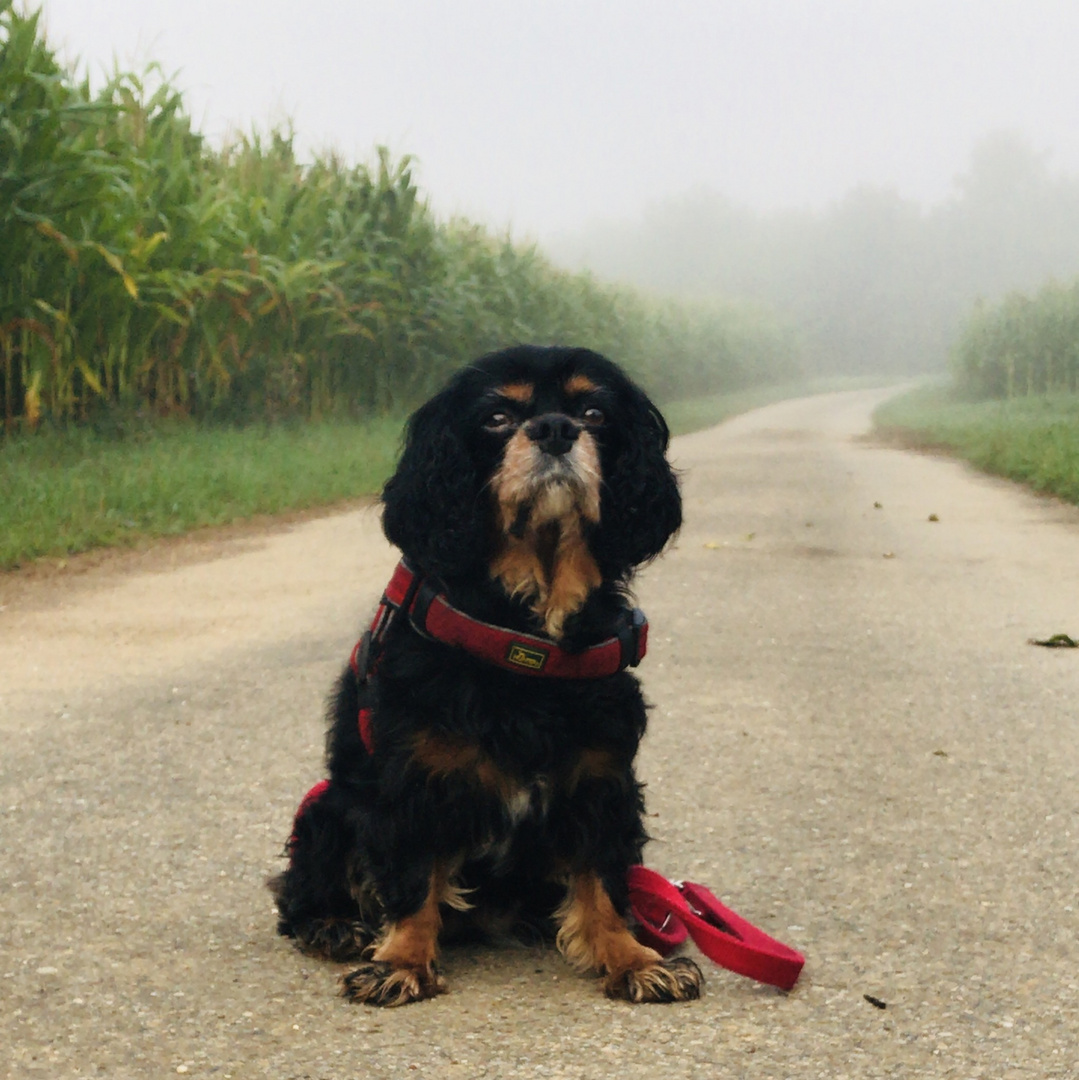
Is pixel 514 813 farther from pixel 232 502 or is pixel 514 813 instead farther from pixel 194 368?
pixel 194 368

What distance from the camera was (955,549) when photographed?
30.0ft

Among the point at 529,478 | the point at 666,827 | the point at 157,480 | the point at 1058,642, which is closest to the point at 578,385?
the point at 529,478

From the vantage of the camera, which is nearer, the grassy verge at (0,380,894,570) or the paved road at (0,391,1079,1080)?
the paved road at (0,391,1079,1080)

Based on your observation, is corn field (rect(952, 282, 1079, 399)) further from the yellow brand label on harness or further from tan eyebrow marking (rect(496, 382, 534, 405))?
the yellow brand label on harness

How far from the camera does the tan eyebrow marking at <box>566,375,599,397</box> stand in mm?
2678

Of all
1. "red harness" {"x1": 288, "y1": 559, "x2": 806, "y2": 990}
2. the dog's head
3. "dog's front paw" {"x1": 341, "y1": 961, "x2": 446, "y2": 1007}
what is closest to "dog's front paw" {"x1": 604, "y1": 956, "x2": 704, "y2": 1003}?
"red harness" {"x1": 288, "y1": 559, "x2": 806, "y2": 990}

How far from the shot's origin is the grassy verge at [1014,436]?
13.3m

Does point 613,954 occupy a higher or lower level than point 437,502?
lower

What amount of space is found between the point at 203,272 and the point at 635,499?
33.5 feet

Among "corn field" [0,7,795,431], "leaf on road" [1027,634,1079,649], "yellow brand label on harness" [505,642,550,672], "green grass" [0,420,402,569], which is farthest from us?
"corn field" [0,7,795,431]

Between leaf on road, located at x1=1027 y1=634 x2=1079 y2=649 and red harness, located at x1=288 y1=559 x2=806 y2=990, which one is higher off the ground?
red harness, located at x1=288 y1=559 x2=806 y2=990

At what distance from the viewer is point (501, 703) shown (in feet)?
8.25

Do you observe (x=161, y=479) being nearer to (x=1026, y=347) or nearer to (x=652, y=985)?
(x=652, y=985)

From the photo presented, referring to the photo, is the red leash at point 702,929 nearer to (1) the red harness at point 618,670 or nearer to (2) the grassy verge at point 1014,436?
(1) the red harness at point 618,670
